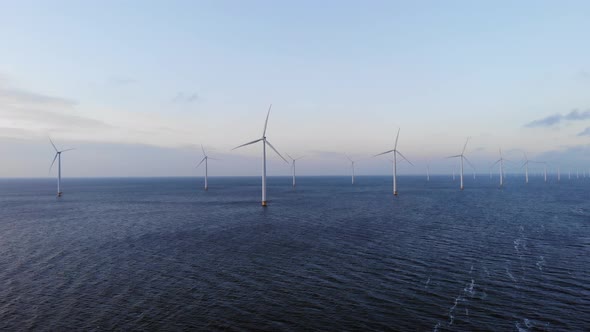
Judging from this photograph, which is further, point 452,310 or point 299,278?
point 299,278

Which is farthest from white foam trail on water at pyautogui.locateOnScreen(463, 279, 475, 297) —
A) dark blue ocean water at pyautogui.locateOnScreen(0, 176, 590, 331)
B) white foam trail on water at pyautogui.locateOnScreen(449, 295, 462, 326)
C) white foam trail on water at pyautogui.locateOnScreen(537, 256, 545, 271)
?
white foam trail on water at pyautogui.locateOnScreen(537, 256, 545, 271)

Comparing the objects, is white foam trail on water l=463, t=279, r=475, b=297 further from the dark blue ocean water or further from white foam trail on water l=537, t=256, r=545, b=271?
white foam trail on water l=537, t=256, r=545, b=271

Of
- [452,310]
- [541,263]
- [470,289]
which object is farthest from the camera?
[541,263]

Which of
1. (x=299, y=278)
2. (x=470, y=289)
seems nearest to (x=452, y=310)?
(x=470, y=289)

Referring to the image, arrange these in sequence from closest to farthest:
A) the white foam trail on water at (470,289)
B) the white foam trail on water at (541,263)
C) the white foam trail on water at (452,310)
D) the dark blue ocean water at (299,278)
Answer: the white foam trail on water at (452,310)
the dark blue ocean water at (299,278)
the white foam trail on water at (470,289)
the white foam trail on water at (541,263)

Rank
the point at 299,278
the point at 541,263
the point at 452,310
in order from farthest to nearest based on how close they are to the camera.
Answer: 1. the point at 541,263
2. the point at 299,278
3. the point at 452,310

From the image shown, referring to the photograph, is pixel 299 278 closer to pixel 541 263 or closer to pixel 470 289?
pixel 470 289

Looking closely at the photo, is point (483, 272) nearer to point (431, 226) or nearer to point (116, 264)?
point (431, 226)

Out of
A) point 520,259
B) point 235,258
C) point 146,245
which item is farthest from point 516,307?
point 146,245

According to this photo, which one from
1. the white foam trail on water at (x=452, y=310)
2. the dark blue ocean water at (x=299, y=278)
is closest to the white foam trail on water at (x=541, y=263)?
the dark blue ocean water at (x=299, y=278)

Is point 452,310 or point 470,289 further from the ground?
point 470,289

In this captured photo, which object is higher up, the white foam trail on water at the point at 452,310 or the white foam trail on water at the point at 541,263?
the white foam trail on water at the point at 541,263

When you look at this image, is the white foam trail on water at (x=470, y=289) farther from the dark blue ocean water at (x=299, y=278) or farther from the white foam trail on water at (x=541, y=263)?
the white foam trail on water at (x=541, y=263)
